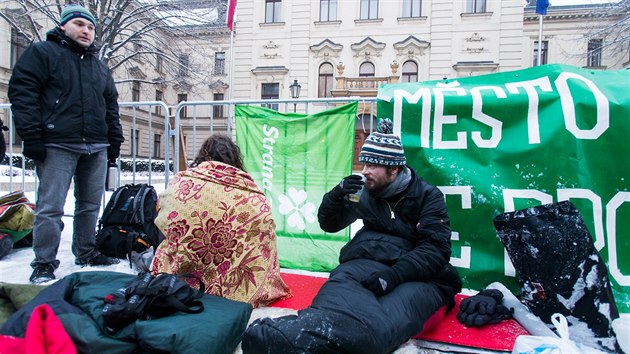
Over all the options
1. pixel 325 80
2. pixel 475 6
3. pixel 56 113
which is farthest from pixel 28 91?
pixel 475 6

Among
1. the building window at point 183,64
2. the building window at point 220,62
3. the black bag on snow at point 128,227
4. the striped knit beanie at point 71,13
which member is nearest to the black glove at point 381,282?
the black bag on snow at point 128,227

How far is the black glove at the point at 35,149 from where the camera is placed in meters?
3.09

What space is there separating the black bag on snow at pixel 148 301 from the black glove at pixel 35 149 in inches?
62.2

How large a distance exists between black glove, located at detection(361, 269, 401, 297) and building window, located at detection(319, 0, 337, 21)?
26969mm

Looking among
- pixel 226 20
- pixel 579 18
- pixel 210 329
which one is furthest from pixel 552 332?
pixel 579 18

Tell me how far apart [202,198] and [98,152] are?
1603 millimetres

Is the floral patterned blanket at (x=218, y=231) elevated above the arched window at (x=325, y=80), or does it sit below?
below

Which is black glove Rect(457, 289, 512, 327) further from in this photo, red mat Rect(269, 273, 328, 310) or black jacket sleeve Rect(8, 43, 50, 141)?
black jacket sleeve Rect(8, 43, 50, 141)

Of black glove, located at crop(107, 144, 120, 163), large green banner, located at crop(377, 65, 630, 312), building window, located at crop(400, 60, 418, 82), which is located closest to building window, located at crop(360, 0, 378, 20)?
building window, located at crop(400, 60, 418, 82)

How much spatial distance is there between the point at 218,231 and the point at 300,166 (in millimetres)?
1608

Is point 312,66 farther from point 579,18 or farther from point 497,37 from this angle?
point 579,18

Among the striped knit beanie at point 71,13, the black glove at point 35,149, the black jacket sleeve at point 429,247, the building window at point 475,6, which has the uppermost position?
the building window at point 475,6

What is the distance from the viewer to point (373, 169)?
2762 millimetres

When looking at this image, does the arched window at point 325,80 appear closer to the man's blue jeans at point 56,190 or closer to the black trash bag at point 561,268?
the man's blue jeans at point 56,190
